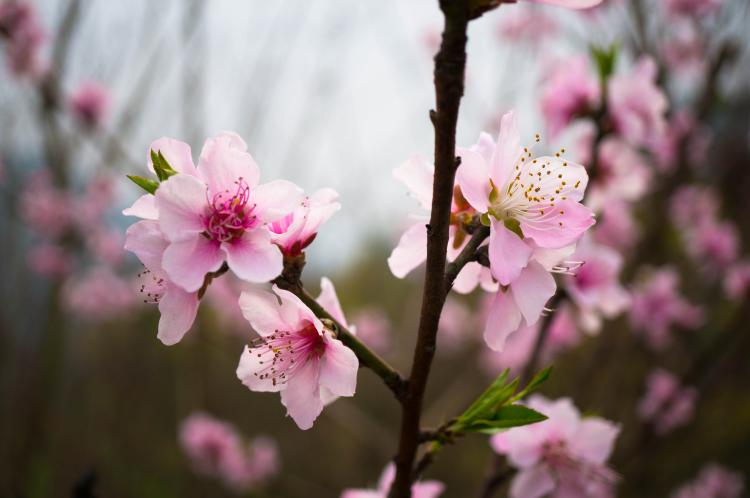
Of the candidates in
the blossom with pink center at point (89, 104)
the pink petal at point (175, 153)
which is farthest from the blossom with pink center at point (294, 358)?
the blossom with pink center at point (89, 104)

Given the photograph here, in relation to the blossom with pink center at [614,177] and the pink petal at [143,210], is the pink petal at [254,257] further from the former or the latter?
the blossom with pink center at [614,177]

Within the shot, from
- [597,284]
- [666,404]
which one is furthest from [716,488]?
[597,284]

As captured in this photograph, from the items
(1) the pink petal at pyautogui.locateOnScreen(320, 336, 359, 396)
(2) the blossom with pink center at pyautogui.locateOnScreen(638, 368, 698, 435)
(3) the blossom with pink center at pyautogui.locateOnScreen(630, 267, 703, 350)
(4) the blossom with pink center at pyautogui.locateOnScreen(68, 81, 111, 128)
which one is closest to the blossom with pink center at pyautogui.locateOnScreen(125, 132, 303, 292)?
(1) the pink petal at pyautogui.locateOnScreen(320, 336, 359, 396)

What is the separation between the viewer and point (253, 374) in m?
0.93

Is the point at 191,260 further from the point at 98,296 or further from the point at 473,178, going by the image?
the point at 98,296

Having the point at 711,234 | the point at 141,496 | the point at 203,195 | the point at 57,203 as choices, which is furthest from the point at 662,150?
the point at 141,496

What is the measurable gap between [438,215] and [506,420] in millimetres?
356

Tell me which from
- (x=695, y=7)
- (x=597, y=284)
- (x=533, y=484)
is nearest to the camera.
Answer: (x=533, y=484)

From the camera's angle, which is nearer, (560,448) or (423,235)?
(423,235)

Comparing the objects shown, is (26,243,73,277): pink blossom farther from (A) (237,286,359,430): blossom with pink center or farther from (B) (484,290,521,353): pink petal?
(B) (484,290,521,353): pink petal

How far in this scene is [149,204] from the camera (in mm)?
824

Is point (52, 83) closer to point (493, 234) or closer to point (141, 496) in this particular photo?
point (493, 234)

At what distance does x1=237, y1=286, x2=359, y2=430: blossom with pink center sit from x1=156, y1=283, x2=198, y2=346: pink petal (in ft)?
0.26

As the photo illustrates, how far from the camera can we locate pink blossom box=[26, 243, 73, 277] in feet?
13.8
